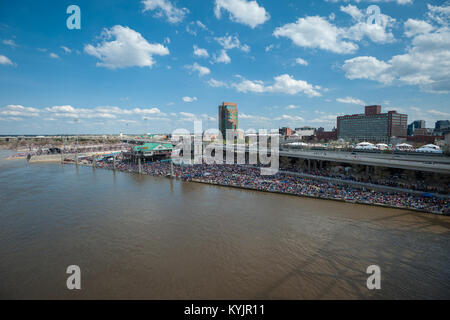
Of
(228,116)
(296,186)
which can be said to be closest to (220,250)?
(296,186)

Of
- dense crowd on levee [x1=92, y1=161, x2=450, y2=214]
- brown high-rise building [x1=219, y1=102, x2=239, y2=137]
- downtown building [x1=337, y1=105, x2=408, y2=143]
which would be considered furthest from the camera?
brown high-rise building [x1=219, y1=102, x2=239, y2=137]

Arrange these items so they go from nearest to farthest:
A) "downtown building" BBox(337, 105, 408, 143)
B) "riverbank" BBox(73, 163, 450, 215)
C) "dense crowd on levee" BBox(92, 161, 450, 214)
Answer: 1. "riverbank" BBox(73, 163, 450, 215)
2. "dense crowd on levee" BBox(92, 161, 450, 214)
3. "downtown building" BBox(337, 105, 408, 143)

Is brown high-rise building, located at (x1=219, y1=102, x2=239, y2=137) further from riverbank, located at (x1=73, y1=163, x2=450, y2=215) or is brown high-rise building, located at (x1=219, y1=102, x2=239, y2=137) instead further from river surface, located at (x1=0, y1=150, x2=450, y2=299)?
river surface, located at (x1=0, y1=150, x2=450, y2=299)

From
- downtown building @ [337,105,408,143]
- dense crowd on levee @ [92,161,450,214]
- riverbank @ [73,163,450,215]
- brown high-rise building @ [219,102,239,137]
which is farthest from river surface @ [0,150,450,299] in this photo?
brown high-rise building @ [219,102,239,137]

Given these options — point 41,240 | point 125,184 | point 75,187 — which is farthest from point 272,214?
point 75,187

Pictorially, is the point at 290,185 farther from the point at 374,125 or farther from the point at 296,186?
the point at 374,125

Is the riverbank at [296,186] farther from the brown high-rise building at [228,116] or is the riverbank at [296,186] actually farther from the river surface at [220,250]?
the brown high-rise building at [228,116]

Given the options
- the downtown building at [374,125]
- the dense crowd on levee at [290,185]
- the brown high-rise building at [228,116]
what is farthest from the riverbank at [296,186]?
the downtown building at [374,125]
